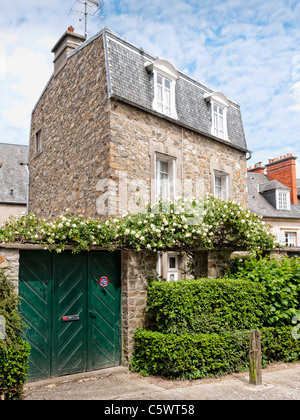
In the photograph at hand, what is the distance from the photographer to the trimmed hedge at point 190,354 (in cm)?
575

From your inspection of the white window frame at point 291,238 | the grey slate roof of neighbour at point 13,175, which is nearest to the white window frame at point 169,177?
the grey slate roof of neighbour at point 13,175

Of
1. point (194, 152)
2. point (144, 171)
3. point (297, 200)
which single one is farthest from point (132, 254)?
point (297, 200)

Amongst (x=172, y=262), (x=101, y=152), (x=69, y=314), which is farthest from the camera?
(x=172, y=262)

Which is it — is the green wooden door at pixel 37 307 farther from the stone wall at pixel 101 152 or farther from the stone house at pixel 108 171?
the stone wall at pixel 101 152

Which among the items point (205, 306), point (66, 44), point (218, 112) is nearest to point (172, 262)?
point (205, 306)

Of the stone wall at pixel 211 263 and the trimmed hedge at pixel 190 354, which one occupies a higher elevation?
the stone wall at pixel 211 263

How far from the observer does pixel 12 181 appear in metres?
20.8

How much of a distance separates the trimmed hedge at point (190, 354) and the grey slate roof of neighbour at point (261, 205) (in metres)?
14.8

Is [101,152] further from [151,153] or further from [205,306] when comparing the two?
[205,306]

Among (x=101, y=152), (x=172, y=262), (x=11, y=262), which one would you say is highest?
(x=101, y=152)

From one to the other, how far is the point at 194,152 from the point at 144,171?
7.51 feet

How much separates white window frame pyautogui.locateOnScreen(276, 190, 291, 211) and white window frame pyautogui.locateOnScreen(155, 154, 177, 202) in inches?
504

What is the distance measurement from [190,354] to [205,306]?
91 cm

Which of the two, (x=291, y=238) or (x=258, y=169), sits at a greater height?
(x=258, y=169)
